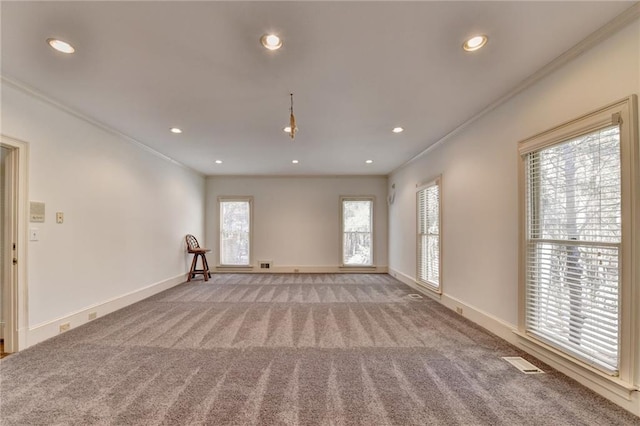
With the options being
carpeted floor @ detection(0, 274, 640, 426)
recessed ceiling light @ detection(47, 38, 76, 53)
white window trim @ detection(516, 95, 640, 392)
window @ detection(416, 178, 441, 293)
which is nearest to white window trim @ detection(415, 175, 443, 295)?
window @ detection(416, 178, 441, 293)

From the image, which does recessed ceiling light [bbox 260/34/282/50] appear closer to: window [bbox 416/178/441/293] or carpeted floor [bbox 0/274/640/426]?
carpeted floor [bbox 0/274/640/426]

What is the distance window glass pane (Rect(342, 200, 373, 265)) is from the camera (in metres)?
6.91

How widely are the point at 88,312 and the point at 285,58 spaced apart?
3.69 m

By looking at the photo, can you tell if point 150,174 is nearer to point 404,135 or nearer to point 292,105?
point 292,105

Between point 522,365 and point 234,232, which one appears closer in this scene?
point 522,365

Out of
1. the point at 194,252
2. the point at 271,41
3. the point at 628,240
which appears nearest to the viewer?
the point at 628,240

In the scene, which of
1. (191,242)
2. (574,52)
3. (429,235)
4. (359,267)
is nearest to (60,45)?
(574,52)

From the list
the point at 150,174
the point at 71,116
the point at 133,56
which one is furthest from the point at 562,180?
the point at 150,174

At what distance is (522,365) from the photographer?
2273 mm

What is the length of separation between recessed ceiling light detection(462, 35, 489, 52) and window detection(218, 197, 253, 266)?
5.74 meters

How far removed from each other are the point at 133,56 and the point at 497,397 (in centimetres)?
361

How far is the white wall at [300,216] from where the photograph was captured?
6.88m

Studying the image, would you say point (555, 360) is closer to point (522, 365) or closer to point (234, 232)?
point (522, 365)

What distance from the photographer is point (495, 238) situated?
2.94 metres
